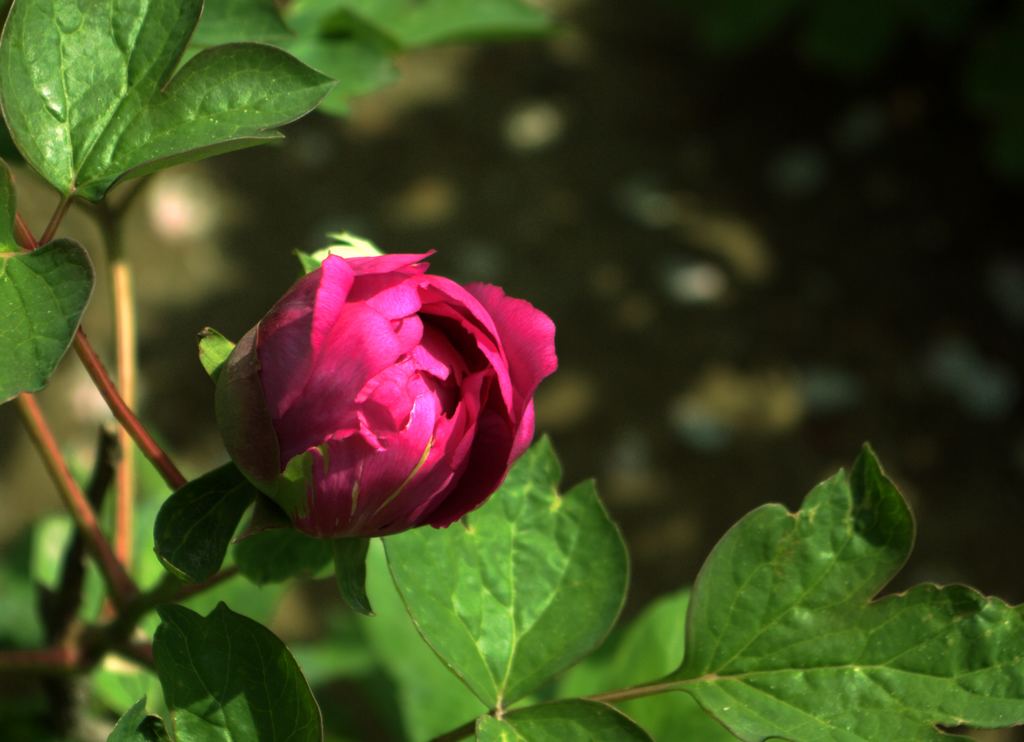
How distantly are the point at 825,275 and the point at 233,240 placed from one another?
117 cm

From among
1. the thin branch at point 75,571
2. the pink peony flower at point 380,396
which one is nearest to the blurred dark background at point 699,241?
the thin branch at point 75,571

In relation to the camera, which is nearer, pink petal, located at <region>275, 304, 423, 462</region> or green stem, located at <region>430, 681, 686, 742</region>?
Answer: pink petal, located at <region>275, 304, 423, 462</region>

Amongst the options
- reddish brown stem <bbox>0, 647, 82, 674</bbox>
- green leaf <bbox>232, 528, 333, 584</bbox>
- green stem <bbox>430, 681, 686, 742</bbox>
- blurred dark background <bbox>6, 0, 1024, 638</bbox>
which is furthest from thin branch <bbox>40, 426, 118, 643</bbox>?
blurred dark background <bbox>6, 0, 1024, 638</bbox>

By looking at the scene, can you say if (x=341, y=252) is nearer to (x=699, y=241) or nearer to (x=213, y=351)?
(x=213, y=351)

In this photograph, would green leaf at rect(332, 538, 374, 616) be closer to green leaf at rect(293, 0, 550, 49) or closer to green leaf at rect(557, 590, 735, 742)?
green leaf at rect(557, 590, 735, 742)

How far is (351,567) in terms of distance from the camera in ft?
1.82

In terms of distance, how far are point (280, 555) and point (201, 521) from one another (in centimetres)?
9

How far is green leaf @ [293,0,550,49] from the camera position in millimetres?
929

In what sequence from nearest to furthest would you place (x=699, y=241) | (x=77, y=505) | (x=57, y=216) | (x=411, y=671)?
(x=57, y=216), (x=77, y=505), (x=411, y=671), (x=699, y=241)

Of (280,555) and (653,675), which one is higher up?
(280,555)

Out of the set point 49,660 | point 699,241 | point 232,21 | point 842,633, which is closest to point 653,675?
point 842,633

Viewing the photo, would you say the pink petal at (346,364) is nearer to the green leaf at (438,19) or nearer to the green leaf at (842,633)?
the green leaf at (842,633)

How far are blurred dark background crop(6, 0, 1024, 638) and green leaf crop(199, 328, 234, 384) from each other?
1579 mm

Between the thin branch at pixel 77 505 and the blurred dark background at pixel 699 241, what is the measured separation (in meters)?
1.39
